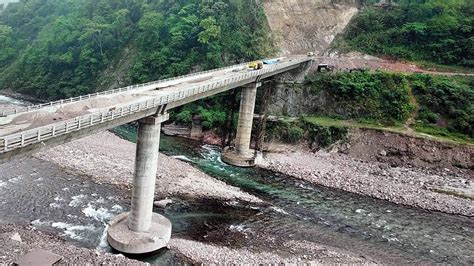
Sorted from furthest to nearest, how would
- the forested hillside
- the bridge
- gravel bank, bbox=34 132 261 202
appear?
the forested hillside → gravel bank, bbox=34 132 261 202 → the bridge

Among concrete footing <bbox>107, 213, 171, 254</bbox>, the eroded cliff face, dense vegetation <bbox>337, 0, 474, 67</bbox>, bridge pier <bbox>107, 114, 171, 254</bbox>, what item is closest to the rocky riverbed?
concrete footing <bbox>107, 213, 171, 254</bbox>

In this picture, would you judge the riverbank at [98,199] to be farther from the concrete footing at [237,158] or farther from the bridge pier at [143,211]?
the concrete footing at [237,158]

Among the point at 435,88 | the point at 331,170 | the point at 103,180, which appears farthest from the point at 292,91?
the point at 103,180

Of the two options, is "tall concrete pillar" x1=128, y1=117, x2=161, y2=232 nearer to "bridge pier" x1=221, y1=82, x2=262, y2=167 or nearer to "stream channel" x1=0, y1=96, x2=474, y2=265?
"stream channel" x1=0, y1=96, x2=474, y2=265

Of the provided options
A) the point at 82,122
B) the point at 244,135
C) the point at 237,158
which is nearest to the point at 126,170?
the point at 237,158

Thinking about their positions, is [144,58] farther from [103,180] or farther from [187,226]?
[187,226]

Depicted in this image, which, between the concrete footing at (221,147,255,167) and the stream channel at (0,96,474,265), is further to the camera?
the concrete footing at (221,147,255,167)

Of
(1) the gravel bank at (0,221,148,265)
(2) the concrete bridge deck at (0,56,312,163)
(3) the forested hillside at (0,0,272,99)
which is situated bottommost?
(1) the gravel bank at (0,221,148,265)
